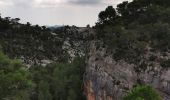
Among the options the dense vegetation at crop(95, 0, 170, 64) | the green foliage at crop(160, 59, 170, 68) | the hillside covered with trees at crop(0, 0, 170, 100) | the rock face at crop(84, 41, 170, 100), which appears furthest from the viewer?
the dense vegetation at crop(95, 0, 170, 64)

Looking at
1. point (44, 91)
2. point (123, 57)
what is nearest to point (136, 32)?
point (123, 57)

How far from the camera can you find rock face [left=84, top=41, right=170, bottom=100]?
7631 centimetres

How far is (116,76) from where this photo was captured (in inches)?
3305

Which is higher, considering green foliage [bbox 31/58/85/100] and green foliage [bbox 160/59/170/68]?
green foliage [bbox 160/59/170/68]

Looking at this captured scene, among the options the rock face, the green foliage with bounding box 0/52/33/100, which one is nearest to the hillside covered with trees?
the rock face

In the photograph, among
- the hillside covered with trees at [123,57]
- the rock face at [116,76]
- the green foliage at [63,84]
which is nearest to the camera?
the rock face at [116,76]

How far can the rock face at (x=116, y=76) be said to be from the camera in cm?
7631

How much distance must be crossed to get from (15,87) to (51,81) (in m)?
76.0

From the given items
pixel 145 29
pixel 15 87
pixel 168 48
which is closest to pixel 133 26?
pixel 145 29

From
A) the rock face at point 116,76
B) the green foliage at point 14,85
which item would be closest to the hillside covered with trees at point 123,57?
the rock face at point 116,76

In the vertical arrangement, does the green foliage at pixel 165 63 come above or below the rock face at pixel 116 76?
above

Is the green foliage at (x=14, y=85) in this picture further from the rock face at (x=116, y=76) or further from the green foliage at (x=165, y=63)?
the green foliage at (x=165, y=63)

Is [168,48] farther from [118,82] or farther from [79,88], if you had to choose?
[79,88]

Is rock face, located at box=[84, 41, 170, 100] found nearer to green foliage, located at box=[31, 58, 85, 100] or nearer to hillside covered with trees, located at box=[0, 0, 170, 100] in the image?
hillside covered with trees, located at box=[0, 0, 170, 100]
